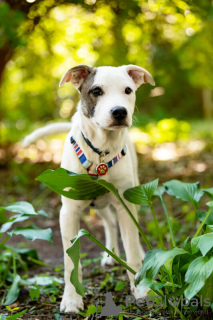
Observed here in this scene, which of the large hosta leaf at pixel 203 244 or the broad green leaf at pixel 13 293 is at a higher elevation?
the large hosta leaf at pixel 203 244

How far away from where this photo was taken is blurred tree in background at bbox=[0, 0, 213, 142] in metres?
3.45

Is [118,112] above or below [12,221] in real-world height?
above

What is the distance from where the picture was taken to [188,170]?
6.89 metres

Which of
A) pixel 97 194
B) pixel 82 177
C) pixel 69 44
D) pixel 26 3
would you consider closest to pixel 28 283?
pixel 97 194

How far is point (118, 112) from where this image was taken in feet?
8.25

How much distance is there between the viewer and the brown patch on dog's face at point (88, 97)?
274cm

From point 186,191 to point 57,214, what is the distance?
3007mm

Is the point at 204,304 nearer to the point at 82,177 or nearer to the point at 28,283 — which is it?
the point at 82,177

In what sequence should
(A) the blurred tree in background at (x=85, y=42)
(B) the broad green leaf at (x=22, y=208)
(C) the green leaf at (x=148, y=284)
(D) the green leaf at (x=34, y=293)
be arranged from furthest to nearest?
(A) the blurred tree in background at (x=85, y=42) → (D) the green leaf at (x=34, y=293) → (B) the broad green leaf at (x=22, y=208) → (C) the green leaf at (x=148, y=284)

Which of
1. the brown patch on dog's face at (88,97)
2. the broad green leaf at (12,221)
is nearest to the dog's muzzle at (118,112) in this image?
the brown patch on dog's face at (88,97)

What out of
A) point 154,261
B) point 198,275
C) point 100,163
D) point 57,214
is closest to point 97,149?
point 100,163

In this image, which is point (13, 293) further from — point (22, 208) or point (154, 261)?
point (154, 261)

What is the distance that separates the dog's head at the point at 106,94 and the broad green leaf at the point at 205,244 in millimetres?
930

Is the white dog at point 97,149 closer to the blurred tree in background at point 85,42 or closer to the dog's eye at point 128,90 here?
the dog's eye at point 128,90
